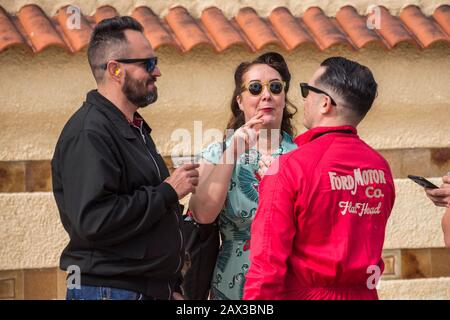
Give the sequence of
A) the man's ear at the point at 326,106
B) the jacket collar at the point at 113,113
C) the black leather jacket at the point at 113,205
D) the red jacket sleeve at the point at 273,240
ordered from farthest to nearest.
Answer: the jacket collar at the point at 113,113
the man's ear at the point at 326,106
the black leather jacket at the point at 113,205
the red jacket sleeve at the point at 273,240

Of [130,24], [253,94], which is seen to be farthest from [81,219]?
[253,94]

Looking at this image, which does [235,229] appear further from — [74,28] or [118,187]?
[74,28]

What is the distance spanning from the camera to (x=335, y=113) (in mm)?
→ 3711

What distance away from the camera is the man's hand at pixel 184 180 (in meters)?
3.85

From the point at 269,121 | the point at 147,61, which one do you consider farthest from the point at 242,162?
the point at 147,61

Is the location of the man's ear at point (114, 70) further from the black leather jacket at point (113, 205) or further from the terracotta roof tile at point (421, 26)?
the terracotta roof tile at point (421, 26)

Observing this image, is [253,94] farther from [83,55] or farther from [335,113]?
[83,55]

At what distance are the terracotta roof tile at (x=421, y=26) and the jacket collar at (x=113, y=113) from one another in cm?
274

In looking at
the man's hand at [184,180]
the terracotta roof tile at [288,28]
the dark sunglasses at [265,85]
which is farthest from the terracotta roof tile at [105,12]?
the man's hand at [184,180]

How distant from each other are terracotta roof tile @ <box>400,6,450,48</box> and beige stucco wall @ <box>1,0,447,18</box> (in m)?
0.09

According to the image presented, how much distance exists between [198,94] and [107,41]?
1962 millimetres

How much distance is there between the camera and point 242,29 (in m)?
5.87
